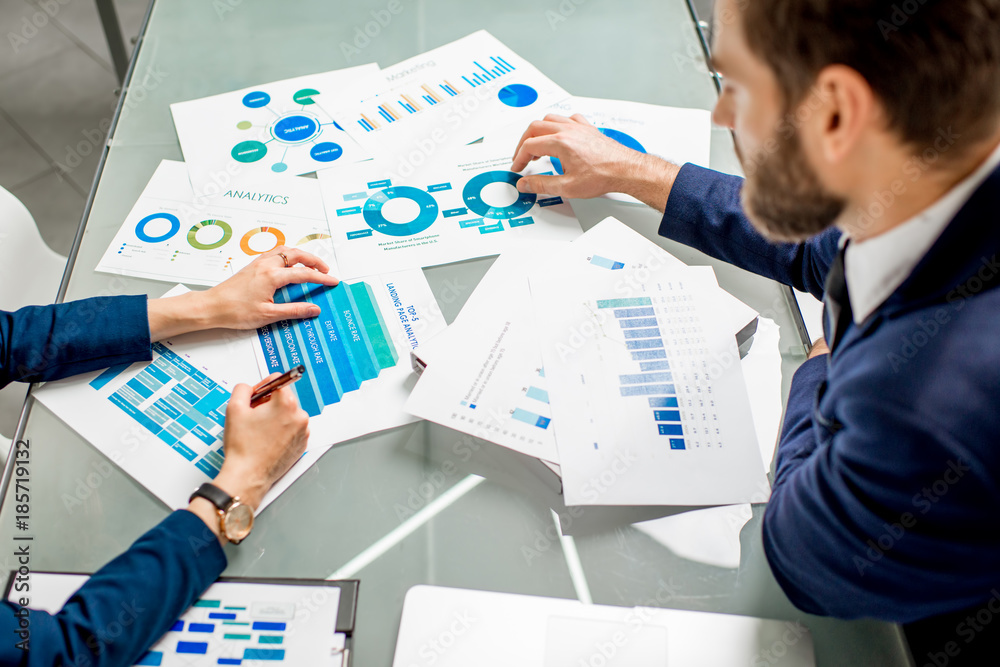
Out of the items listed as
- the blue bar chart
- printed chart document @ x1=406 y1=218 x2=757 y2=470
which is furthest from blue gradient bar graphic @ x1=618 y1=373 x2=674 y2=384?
printed chart document @ x1=406 y1=218 x2=757 y2=470

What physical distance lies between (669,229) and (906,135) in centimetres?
48

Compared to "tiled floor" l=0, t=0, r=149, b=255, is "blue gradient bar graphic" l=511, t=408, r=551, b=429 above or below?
above

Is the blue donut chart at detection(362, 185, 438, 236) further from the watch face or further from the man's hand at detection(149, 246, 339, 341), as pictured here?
the watch face

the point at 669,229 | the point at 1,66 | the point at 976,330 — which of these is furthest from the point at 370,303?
the point at 1,66

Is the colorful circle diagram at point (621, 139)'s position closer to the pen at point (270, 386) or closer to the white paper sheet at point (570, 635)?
the pen at point (270, 386)

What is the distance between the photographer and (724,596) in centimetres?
78

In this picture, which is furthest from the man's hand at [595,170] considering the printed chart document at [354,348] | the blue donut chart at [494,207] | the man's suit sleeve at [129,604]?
the man's suit sleeve at [129,604]

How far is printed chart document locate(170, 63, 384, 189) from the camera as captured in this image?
1.18 metres

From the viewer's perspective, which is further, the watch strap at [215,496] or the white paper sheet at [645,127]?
the white paper sheet at [645,127]

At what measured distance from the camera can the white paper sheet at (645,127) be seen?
48.6 inches

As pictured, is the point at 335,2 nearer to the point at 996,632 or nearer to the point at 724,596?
the point at 724,596

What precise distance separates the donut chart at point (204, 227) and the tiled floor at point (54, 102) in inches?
45.6

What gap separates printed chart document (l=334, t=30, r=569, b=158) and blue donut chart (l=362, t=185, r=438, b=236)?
97 mm

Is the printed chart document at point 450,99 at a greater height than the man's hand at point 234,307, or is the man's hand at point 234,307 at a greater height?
the printed chart document at point 450,99
